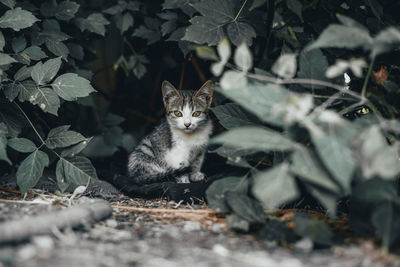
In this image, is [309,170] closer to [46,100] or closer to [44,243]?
[44,243]

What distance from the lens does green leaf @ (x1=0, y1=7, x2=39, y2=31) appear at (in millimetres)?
1714

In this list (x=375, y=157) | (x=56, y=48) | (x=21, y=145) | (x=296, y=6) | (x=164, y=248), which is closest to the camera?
(x=375, y=157)

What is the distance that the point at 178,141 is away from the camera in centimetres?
253

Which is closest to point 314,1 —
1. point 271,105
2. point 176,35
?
point 176,35

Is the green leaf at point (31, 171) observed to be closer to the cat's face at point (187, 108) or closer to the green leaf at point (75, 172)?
the green leaf at point (75, 172)

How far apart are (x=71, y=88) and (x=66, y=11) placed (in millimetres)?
586

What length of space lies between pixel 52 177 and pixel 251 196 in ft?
4.36

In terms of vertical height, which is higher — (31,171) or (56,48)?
(56,48)

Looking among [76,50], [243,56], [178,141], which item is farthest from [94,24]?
[243,56]

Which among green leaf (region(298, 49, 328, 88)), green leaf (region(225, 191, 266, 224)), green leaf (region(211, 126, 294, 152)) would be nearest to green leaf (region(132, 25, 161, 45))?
green leaf (region(298, 49, 328, 88))

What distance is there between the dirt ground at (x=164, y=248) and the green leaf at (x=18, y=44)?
0.82 metres

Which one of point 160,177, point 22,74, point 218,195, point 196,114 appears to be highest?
point 22,74

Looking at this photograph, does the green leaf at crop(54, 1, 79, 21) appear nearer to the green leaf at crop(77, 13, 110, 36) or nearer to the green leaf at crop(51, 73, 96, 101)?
the green leaf at crop(77, 13, 110, 36)

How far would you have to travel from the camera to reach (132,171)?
245 cm
